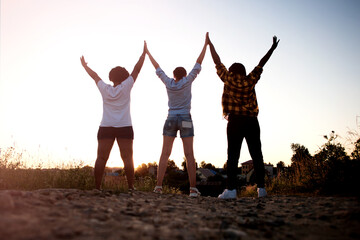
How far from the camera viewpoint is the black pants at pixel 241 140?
5.66 meters

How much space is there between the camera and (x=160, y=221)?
2943 mm

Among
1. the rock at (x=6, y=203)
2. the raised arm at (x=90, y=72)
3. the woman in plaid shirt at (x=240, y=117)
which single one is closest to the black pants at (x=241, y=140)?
the woman in plaid shirt at (x=240, y=117)

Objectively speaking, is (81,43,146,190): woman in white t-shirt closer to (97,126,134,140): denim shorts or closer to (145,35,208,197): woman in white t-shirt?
(97,126,134,140): denim shorts

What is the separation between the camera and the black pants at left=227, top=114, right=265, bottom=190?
566 centimetres

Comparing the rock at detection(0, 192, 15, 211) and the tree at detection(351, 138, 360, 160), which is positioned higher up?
the tree at detection(351, 138, 360, 160)

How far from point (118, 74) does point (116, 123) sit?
1.01m

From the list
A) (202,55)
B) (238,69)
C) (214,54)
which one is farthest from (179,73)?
(238,69)

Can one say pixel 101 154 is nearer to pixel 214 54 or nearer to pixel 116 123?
pixel 116 123

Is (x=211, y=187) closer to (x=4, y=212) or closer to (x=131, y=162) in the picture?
(x=131, y=162)

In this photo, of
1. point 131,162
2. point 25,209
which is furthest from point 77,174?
point 25,209

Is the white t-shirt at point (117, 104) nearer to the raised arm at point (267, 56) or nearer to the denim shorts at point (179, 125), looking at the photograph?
the denim shorts at point (179, 125)

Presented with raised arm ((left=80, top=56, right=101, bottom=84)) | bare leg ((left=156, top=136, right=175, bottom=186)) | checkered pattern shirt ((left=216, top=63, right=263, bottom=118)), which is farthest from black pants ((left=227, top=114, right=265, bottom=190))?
raised arm ((left=80, top=56, right=101, bottom=84))

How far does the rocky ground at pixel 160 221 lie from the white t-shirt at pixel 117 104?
6.47 feet

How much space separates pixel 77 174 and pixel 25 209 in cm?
529
